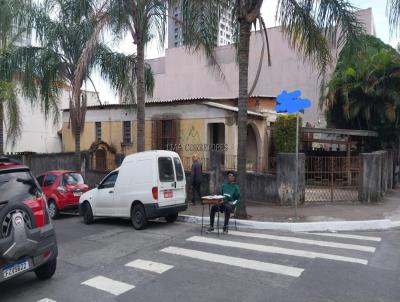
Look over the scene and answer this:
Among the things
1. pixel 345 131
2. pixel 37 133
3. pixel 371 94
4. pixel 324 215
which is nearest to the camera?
pixel 324 215

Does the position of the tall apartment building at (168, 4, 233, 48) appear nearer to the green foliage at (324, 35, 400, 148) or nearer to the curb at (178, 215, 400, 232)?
the curb at (178, 215, 400, 232)

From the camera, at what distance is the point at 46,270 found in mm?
6738

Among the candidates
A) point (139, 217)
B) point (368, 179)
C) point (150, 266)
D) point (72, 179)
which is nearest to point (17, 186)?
point (150, 266)

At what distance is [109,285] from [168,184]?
4997 mm

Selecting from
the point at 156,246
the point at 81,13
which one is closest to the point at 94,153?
the point at 81,13

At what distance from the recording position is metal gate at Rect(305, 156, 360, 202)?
14.1 meters

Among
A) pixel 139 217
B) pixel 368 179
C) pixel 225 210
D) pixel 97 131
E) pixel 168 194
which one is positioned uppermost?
pixel 97 131

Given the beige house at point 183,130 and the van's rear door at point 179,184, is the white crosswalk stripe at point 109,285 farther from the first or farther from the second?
the beige house at point 183,130

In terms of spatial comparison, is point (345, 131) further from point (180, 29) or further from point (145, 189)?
point (145, 189)

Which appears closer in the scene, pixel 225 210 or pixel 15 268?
pixel 15 268

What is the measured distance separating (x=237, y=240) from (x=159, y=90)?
3051cm

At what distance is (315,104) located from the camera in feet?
94.6

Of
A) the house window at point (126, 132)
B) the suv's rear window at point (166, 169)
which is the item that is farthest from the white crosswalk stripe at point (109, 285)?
the house window at point (126, 132)

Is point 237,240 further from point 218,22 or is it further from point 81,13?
point 81,13
